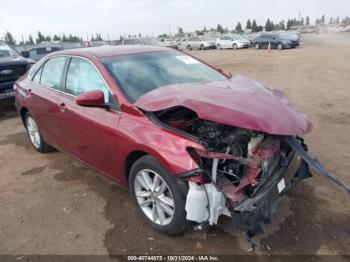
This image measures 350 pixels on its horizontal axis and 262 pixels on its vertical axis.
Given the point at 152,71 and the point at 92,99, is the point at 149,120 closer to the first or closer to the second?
the point at 92,99

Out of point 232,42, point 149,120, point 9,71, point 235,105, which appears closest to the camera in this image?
point 235,105

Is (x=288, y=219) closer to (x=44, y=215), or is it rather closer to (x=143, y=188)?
(x=143, y=188)

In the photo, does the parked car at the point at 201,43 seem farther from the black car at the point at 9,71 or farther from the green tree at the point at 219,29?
the green tree at the point at 219,29

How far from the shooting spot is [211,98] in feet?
10.1

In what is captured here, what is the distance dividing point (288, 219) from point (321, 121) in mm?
3707

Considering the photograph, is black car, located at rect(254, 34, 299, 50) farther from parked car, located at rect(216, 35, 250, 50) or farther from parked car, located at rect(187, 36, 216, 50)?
parked car, located at rect(187, 36, 216, 50)

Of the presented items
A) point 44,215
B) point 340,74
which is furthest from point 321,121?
point 340,74

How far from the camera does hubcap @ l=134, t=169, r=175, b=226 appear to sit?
10.5ft

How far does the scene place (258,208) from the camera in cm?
279

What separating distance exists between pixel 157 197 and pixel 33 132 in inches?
130

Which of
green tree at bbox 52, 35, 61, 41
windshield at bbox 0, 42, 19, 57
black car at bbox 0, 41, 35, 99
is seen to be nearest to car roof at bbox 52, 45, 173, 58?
black car at bbox 0, 41, 35, 99

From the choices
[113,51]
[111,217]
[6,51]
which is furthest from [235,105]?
[6,51]

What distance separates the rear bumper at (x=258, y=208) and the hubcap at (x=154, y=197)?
2.08 feet

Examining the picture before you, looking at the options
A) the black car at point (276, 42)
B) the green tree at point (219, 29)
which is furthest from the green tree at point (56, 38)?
the black car at point (276, 42)
